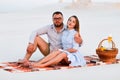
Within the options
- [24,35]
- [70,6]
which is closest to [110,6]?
[70,6]

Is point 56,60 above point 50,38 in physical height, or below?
below

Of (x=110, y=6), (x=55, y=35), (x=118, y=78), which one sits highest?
(x=110, y=6)

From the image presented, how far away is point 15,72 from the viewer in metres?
5.01

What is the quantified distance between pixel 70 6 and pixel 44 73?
52.2 feet

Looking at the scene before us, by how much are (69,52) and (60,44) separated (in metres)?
0.30

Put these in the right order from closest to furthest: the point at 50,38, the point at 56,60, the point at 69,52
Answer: the point at 56,60 < the point at 69,52 < the point at 50,38

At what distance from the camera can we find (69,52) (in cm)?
537

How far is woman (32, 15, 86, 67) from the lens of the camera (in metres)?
5.25

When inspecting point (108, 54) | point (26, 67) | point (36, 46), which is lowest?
point (26, 67)

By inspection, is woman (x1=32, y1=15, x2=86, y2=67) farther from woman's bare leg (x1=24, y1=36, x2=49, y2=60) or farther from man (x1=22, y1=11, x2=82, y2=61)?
woman's bare leg (x1=24, y1=36, x2=49, y2=60)

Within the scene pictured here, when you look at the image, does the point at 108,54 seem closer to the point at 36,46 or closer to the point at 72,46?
the point at 72,46

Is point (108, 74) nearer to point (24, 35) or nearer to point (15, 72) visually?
point (15, 72)

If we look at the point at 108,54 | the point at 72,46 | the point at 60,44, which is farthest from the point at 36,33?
the point at 108,54

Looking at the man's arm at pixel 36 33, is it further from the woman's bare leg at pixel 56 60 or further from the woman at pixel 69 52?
the woman's bare leg at pixel 56 60
